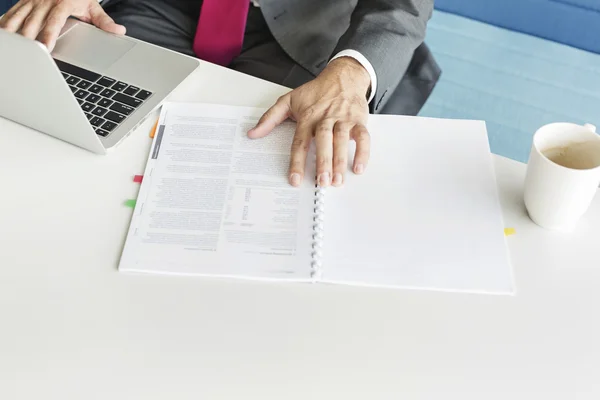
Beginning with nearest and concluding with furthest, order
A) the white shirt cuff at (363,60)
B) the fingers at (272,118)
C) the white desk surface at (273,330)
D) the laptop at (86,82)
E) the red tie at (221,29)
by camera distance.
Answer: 1. the white desk surface at (273,330)
2. the laptop at (86,82)
3. the fingers at (272,118)
4. the white shirt cuff at (363,60)
5. the red tie at (221,29)

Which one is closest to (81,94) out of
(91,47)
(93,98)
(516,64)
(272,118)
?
(93,98)

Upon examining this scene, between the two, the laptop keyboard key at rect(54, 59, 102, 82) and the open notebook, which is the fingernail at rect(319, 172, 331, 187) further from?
the laptop keyboard key at rect(54, 59, 102, 82)

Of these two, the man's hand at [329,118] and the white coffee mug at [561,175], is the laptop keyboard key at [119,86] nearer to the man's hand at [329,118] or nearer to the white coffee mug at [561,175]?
the man's hand at [329,118]

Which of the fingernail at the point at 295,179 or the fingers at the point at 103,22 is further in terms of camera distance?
the fingers at the point at 103,22

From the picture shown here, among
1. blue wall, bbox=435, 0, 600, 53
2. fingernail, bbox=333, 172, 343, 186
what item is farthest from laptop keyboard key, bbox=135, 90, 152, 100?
blue wall, bbox=435, 0, 600, 53

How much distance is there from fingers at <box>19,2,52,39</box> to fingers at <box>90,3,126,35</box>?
0.24 feet

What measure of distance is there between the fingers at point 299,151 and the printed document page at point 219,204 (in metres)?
0.01

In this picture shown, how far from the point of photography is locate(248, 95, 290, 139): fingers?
869 millimetres

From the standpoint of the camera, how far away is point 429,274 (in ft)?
2.32

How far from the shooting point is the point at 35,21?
102 centimetres

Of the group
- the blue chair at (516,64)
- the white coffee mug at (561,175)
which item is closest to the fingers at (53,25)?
the white coffee mug at (561,175)

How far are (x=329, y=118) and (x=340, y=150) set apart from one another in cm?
7

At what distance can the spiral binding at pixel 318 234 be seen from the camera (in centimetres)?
71

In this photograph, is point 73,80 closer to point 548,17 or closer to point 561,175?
point 561,175
